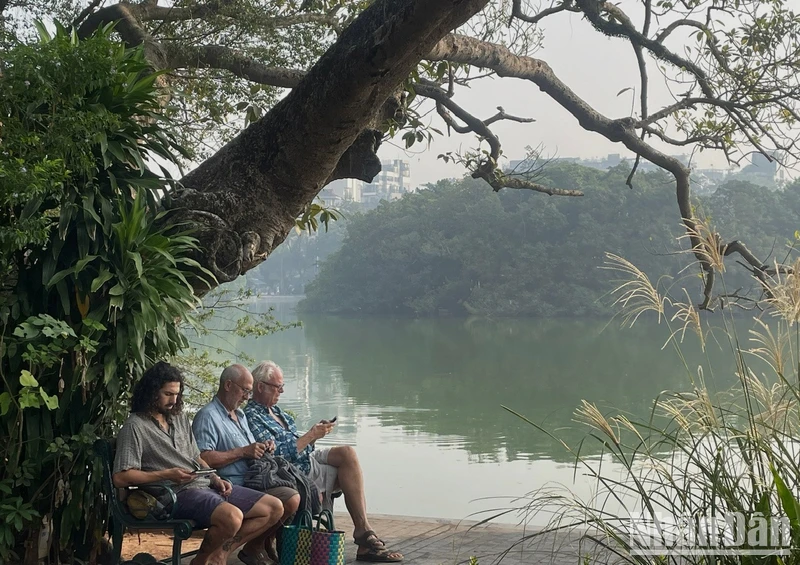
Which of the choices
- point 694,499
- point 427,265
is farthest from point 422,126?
point 427,265

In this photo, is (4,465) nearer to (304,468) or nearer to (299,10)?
(304,468)

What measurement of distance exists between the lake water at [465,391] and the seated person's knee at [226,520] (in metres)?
1.10

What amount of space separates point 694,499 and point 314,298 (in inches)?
1653

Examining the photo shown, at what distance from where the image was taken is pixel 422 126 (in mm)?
6543

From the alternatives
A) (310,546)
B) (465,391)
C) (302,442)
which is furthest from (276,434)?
(465,391)

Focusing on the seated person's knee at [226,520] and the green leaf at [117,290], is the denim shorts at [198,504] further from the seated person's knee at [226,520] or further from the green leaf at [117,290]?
the green leaf at [117,290]

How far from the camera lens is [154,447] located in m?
3.67

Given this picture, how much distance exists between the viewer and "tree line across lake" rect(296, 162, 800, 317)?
38.4 metres

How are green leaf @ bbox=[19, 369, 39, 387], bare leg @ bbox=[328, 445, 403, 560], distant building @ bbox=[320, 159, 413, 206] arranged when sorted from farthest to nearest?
distant building @ bbox=[320, 159, 413, 206]
bare leg @ bbox=[328, 445, 403, 560]
green leaf @ bbox=[19, 369, 39, 387]

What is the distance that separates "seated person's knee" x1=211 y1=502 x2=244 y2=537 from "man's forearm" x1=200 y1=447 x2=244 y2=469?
0.34m

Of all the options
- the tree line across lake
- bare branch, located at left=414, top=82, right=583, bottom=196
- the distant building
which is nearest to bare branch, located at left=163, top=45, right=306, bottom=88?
bare branch, located at left=414, top=82, right=583, bottom=196

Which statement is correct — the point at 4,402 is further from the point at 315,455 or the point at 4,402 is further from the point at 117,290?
the point at 315,455

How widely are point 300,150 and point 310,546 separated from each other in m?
1.73

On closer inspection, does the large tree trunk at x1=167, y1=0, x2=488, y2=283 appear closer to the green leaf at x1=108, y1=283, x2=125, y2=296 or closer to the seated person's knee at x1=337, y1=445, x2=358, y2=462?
the green leaf at x1=108, y1=283, x2=125, y2=296
